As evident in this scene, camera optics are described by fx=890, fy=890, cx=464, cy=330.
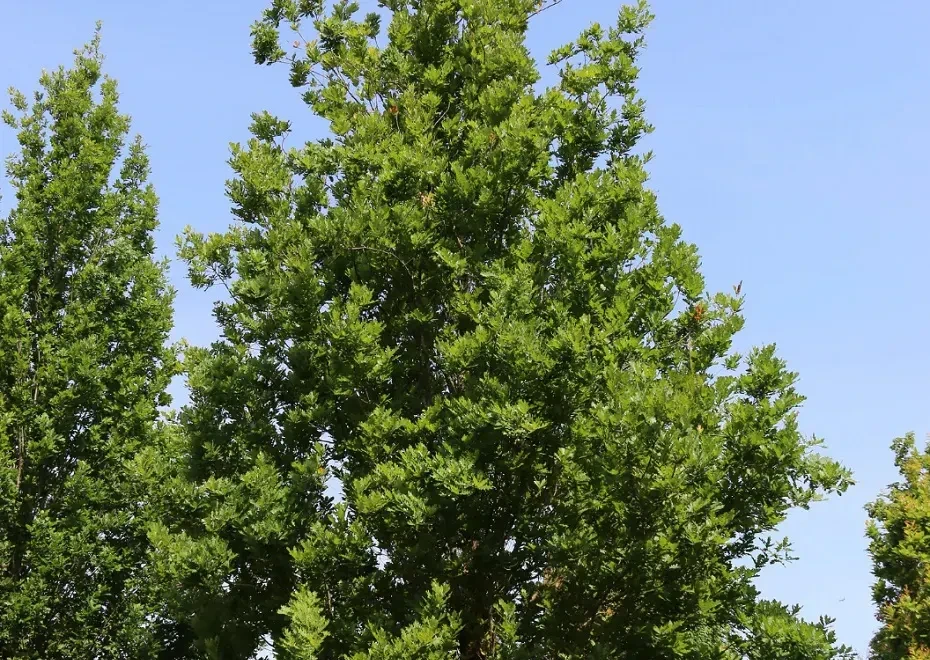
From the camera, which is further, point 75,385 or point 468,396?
point 75,385

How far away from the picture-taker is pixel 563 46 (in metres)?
13.0

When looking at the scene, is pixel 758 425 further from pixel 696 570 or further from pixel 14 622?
pixel 14 622

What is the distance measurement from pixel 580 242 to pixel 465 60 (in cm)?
397

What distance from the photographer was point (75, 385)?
16.8 m

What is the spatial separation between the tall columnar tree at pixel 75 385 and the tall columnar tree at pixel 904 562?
1462 cm

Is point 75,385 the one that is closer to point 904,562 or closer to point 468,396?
point 468,396

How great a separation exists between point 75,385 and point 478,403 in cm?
1033

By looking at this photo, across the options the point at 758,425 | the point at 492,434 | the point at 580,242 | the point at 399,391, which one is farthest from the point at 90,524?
the point at 758,425

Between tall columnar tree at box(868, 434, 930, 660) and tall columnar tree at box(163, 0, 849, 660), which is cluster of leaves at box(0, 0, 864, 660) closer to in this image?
tall columnar tree at box(163, 0, 849, 660)

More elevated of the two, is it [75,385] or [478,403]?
[75,385]

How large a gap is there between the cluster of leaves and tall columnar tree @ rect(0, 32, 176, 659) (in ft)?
10.7

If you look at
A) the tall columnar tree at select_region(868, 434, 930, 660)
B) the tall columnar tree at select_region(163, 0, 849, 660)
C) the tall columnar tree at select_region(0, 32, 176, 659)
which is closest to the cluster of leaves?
the tall columnar tree at select_region(163, 0, 849, 660)

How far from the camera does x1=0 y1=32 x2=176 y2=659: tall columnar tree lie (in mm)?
16078


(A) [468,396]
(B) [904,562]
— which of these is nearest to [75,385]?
(A) [468,396]
